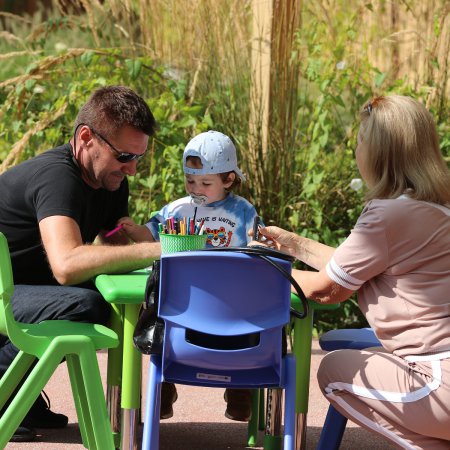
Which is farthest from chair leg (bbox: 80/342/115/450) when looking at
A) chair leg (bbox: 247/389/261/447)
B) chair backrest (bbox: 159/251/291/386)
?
chair leg (bbox: 247/389/261/447)

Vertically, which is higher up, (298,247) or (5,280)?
(5,280)

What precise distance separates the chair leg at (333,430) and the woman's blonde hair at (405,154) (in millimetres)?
798

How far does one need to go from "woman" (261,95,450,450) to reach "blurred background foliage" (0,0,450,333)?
2.51 meters

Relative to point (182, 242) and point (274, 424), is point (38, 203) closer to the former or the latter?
point (182, 242)

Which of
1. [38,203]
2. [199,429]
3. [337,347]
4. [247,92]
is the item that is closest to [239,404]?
[199,429]

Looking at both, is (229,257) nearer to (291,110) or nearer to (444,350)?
(444,350)

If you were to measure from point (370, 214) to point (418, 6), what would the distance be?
12.0ft

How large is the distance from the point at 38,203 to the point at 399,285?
141cm

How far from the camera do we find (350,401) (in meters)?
3.08

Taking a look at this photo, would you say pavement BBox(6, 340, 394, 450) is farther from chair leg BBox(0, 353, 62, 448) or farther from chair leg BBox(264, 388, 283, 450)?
chair leg BBox(0, 353, 62, 448)

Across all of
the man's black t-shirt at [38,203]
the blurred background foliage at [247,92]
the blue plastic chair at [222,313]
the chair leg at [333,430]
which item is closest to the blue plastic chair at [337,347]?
the chair leg at [333,430]

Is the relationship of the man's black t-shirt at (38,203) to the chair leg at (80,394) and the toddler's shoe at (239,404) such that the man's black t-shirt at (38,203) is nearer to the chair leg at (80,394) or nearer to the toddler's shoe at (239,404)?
the chair leg at (80,394)

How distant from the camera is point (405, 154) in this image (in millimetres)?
3096

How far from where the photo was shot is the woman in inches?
116
